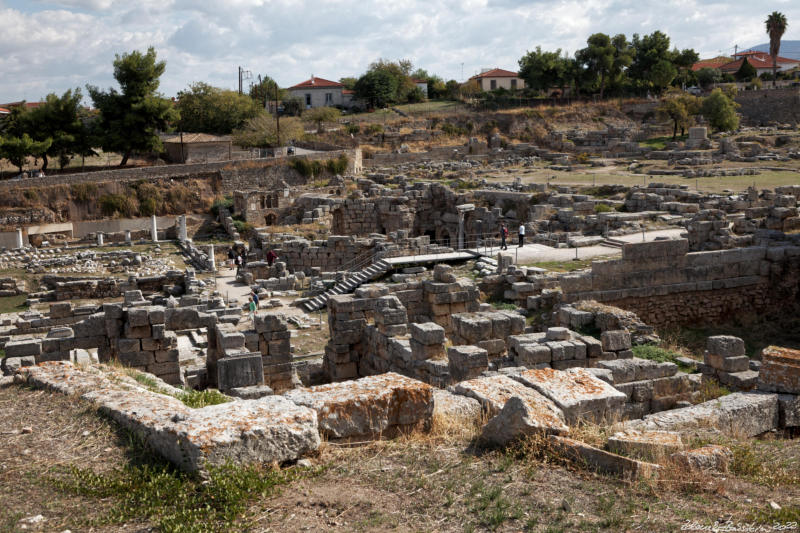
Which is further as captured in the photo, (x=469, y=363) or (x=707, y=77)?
(x=707, y=77)

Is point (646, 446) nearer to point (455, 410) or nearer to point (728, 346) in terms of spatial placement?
point (455, 410)

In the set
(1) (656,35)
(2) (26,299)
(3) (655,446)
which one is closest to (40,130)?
(2) (26,299)

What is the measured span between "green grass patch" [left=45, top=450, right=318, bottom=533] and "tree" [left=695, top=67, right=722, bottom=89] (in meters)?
85.8

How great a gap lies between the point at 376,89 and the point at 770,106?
38.4 m

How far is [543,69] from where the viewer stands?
78.6 metres

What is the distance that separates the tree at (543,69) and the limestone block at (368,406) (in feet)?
246

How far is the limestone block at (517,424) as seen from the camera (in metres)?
6.82

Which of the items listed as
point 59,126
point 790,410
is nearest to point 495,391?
point 790,410

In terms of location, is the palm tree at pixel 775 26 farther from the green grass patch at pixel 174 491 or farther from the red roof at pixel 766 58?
the green grass patch at pixel 174 491

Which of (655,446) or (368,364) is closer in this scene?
(655,446)

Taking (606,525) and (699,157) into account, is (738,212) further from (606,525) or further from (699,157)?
(606,525)

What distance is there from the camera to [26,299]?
28250 millimetres

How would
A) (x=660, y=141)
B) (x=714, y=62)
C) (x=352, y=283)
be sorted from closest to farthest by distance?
(x=352, y=283)
(x=660, y=141)
(x=714, y=62)

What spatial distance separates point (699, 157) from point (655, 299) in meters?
29.9
